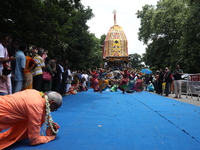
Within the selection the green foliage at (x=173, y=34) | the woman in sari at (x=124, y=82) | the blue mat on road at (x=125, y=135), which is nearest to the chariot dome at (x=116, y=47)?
the green foliage at (x=173, y=34)

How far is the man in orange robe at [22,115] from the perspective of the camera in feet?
8.94

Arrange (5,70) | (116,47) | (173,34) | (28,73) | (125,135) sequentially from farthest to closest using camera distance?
(116,47) < (173,34) < (28,73) < (5,70) < (125,135)

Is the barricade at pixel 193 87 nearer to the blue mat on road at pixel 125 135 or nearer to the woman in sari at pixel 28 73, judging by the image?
the blue mat on road at pixel 125 135

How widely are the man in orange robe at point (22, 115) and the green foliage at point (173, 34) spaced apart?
16870 millimetres

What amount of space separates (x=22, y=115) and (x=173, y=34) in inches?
1111

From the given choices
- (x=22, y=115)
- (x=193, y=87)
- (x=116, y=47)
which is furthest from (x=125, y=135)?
(x=116, y=47)

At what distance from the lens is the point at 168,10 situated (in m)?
27.4

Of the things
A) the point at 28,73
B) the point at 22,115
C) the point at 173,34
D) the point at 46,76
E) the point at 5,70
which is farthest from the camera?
the point at 173,34

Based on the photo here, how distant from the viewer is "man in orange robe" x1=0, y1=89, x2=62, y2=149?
8.94ft

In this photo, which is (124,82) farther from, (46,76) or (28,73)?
(28,73)

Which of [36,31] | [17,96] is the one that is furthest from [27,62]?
[36,31]

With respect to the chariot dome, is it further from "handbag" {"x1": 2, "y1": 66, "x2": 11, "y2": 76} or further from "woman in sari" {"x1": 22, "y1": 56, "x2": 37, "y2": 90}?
"handbag" {"x1": 2, "y1": 66, "x2": 11, "y2": 76}

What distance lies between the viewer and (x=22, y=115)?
281 centimetres

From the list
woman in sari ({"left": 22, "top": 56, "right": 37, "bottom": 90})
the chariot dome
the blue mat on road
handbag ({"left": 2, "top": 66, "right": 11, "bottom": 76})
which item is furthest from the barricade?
the chariot dome
